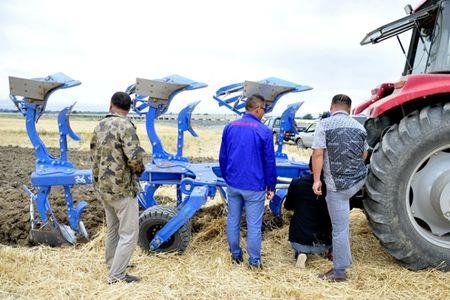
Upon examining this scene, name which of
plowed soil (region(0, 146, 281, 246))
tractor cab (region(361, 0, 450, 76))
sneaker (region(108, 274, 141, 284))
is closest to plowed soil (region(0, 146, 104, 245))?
plowed soil (region(0, 146, 281, 246))

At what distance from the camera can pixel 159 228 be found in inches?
176

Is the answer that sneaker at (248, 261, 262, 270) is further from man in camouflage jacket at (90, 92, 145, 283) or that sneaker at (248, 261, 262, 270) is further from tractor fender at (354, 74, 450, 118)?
tractor fender at (354, 74, 450, 118)

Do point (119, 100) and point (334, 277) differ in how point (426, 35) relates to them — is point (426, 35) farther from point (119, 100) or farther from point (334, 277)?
point (119, 100)

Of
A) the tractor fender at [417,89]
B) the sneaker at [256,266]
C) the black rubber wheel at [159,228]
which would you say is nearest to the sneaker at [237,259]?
the sneaker at [256,266]

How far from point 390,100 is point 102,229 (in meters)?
3.58

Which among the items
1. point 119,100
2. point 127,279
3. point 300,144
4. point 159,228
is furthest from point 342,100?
point 300,144

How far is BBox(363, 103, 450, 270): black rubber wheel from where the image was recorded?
3.67 meters

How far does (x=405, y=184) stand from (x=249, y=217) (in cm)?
146

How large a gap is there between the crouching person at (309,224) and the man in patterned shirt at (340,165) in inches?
14.5

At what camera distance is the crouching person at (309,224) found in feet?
13.5

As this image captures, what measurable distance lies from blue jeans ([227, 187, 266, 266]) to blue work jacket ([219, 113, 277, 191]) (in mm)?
84

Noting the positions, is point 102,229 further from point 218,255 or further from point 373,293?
point 373,293

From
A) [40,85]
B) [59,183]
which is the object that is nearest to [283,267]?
[59,183]

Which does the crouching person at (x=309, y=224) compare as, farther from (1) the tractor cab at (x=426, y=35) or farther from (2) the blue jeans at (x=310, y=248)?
(1) the tractor cab at (x=426, y=35)
